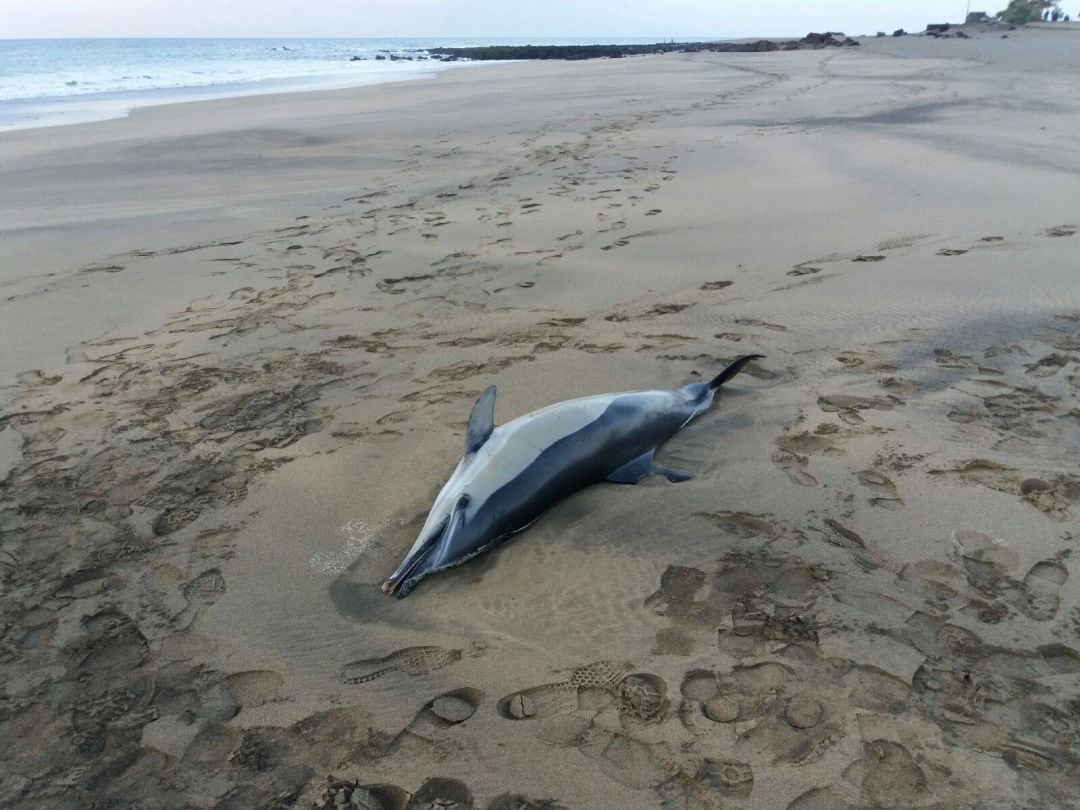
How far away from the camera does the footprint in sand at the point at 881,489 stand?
289cm

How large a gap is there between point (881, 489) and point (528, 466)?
Result: 1518 mm

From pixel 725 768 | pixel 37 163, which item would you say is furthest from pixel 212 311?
pixel 37 163

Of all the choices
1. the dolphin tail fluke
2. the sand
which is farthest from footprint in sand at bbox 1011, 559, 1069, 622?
the dolphin tail fluke

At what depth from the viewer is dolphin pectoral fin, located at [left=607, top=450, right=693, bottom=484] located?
3.09m

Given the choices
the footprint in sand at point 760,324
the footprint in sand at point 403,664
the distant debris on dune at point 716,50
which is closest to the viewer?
the footprint in sand at point 403,664

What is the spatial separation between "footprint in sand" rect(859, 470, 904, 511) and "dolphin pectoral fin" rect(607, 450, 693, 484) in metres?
0.75

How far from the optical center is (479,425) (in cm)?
300

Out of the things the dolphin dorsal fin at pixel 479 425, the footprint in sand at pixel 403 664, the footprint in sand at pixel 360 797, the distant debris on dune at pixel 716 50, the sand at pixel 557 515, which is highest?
the distant debris on dune at pixel 716 50

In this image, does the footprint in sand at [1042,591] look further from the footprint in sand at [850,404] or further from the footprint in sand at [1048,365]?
the footprint in sand at [1048,365]

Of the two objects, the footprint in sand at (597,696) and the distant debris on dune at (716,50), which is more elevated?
the distant debris on dune at (716,50)

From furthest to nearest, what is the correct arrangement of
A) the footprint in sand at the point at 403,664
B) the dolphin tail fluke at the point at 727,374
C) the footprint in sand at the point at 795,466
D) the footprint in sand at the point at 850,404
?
the dolphin tail fluke at the point at 727,374
the footprint in sand at the point at 850,404
the footprint in sand at the point at 795,466
the footprint in sand at the point at 403,664

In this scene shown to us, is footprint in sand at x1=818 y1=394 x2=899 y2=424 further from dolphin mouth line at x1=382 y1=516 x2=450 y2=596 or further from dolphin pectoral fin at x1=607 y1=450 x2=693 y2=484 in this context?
dolphin mouth line at x1=382 y1=516 x2=450 y2=596

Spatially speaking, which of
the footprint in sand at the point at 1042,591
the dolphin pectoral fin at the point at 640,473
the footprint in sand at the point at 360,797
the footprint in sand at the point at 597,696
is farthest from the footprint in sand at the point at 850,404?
the footprint in sand at the point at 360,797

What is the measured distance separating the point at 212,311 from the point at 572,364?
9.64 ft
